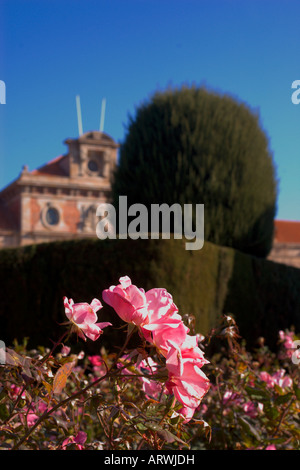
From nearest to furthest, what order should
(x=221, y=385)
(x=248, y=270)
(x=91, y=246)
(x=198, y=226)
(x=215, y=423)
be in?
(x=221, y=385) < (x=215, y=423) < (x=91, y=246) < (x=248, y=270) < (x=198, y=226)

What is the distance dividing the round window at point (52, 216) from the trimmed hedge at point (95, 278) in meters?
22.4

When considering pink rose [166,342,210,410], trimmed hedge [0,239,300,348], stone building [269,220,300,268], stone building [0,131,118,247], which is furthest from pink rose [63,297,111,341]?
stone building [269,220,300,268]

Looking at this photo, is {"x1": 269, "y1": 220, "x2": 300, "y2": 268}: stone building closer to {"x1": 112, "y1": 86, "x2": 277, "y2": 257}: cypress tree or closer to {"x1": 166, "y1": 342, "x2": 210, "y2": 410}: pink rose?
{"x1": 112, "y1": 86, "x2": 277, "y2": 257}: cypress tree

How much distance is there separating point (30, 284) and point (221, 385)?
175 inches

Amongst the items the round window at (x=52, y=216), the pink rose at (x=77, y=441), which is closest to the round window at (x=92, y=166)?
the round window at (x=52, y=216)

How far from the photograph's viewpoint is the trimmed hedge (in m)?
5.87

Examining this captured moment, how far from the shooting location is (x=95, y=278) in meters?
6.00

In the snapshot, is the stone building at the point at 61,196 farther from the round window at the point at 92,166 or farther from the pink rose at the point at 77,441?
the pink rose at the point at 77,441

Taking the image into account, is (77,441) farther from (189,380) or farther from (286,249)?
(286,249)

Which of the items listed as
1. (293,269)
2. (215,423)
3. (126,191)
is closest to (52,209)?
(126,191)

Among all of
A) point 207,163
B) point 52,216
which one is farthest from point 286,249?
point 207,163

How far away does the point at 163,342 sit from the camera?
1067mm

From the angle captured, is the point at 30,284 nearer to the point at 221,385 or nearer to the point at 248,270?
the point at 248,270
